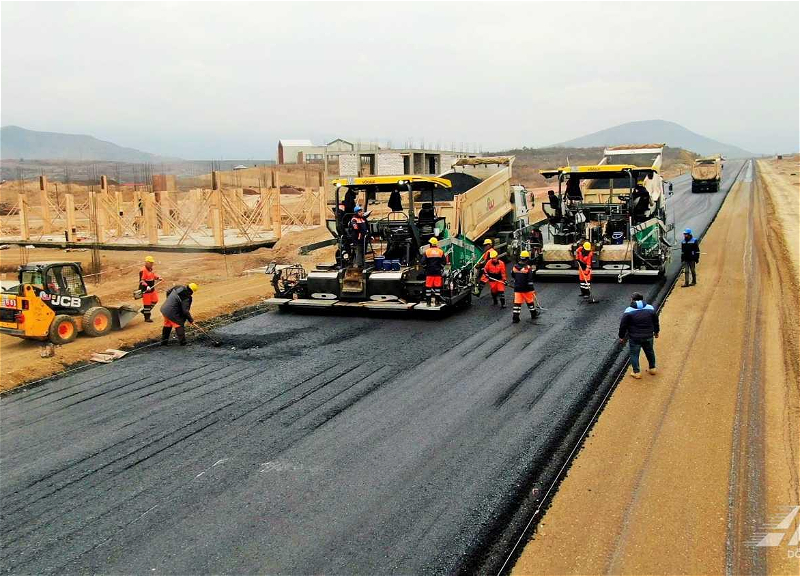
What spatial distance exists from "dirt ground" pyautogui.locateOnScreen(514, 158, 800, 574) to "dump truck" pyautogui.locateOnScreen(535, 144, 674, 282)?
13.5 feet

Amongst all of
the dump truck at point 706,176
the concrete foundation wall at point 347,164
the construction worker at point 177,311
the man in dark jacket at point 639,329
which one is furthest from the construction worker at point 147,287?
the dump truck at point 706,176

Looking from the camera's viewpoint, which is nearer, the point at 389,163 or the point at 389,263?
the point at 389,263

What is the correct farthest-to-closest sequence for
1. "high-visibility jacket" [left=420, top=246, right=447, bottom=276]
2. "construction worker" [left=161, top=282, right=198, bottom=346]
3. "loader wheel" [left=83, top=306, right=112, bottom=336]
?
"high-visibility jacket" [left=420, top=246, right=447, bottom=276]
"loader wheel" [left=83, top=306, right=112, bottom=336]
"construction worker" [left=161, top=282, right=198, bottom=346]

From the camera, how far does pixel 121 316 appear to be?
1306 centimetres

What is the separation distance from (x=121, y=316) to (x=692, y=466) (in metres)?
10.4

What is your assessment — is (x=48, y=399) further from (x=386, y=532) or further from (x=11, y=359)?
(x=386, y=532)

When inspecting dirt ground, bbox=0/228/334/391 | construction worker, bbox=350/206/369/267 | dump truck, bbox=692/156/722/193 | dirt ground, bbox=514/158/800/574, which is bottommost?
dirt ground, bbox=514/158/800/574

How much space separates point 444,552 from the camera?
17.4 feet

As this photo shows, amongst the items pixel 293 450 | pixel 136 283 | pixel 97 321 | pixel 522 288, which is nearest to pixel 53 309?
pixel 97 321

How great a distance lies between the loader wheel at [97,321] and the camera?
40.3ft

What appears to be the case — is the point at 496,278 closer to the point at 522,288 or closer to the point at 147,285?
the point at 522,288

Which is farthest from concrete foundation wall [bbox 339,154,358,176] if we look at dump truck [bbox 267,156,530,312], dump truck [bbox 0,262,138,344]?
dump truck [bbox 0,262,138,344]

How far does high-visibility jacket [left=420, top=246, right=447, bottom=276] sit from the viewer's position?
43.1 ft

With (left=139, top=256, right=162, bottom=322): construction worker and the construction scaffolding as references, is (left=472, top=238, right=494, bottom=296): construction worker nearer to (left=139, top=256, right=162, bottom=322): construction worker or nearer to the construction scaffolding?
(left=139, top=256, right=162, bottom=322): construction worker
